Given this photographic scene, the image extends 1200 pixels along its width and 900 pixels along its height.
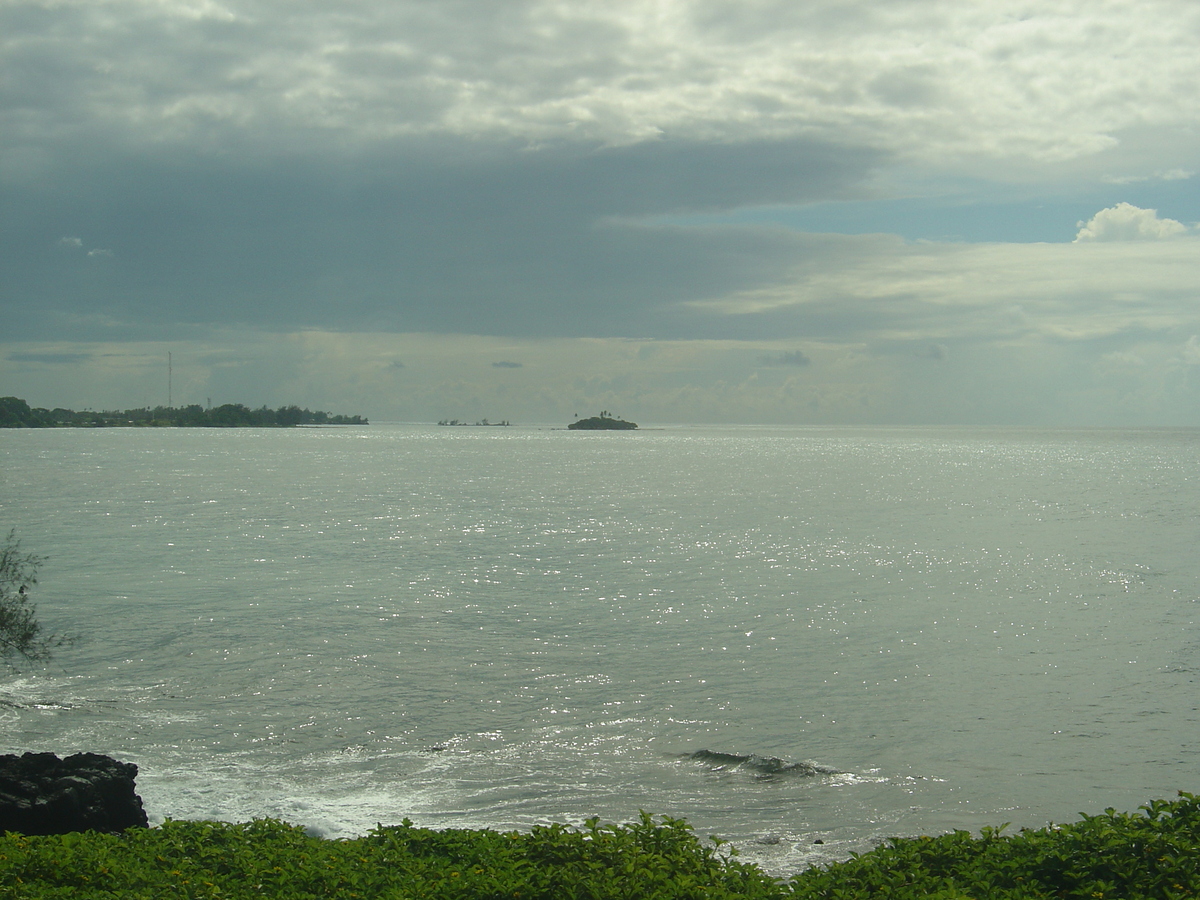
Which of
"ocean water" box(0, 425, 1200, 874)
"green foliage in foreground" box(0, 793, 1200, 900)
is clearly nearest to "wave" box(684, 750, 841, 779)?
"ocean water" box(0, 425, 1200, 874)

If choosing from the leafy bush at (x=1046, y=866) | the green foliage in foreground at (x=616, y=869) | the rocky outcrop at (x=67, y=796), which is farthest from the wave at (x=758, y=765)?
the rocky outcrop at (x=67, y=796)

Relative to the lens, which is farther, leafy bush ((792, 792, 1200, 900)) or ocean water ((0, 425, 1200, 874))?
ocean water ((0, 425, 1200, 874))

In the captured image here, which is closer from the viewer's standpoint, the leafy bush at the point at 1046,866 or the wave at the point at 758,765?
the leafy bush at the point at 1046,866

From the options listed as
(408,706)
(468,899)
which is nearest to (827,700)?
(408,706)

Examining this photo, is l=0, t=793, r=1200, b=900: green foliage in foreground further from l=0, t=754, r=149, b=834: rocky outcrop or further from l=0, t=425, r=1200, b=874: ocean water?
l=0, t=425, r=1200, b=874: ocean water

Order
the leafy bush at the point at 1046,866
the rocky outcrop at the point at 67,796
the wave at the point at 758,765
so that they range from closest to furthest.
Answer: the leafy bush at the point at 1046,866
the rocky outcrop at the point at 67,796
the wave at the point at 758,765

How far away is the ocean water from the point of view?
728 inches

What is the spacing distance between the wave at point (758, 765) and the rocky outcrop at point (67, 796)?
36.3 feet

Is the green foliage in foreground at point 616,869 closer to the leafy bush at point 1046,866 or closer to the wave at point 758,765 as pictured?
the leafy bush at point 1046,866

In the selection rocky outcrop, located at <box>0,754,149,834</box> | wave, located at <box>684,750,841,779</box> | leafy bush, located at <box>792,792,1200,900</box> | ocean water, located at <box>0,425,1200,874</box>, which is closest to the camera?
leafy bush, located at <box>792,792,1200,900</box>

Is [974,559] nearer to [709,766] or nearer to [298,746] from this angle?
[709,766]

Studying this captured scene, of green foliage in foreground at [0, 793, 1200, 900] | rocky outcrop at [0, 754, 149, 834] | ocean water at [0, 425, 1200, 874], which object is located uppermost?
green foliage in foreground at [0, 793, 1200, 900]

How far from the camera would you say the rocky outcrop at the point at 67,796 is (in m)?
14.2

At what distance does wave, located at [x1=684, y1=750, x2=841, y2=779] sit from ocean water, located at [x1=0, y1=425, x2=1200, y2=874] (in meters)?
0.09
